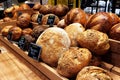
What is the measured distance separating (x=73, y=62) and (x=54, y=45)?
0.25 m

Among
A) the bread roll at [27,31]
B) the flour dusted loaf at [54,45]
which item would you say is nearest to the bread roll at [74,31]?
the flour dusted loaf at [54,45]

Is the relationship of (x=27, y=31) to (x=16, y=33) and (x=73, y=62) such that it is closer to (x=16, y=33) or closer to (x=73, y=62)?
(x=16, y=33)

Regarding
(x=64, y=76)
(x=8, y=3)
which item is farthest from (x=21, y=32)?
(x=8, y=3)

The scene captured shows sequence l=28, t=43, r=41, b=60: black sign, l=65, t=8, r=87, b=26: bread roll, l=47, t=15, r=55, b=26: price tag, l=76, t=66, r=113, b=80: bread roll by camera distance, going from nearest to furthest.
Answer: l=76, t=66, r=113, b=80: bread roll, l=28, t=43, r=41, b=60: black sign, l=65, t=8, r=87, b=26: bread roll, l=47, t=15, r=55, b=26: price tag

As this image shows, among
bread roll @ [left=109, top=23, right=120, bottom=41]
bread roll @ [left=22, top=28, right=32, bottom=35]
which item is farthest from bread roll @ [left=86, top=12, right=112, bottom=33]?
bread roll @ [left=22, top=28, right=32, bottom=35]

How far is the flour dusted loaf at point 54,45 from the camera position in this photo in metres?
1.11

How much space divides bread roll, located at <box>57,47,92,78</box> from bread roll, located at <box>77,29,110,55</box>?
0.07 meters

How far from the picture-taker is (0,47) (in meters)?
1.94

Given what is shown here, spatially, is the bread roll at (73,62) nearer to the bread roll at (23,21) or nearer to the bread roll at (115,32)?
the bread roll at (115,32)

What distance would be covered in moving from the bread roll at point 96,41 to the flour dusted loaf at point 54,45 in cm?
13

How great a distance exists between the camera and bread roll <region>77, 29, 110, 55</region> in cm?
99

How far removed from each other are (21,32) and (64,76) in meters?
0.90

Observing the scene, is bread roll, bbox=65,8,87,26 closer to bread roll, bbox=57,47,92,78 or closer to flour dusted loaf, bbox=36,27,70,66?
flour dusted loaf, bbox=36,27,70,66

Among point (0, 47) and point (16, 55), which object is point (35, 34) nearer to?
point (16, 55)
